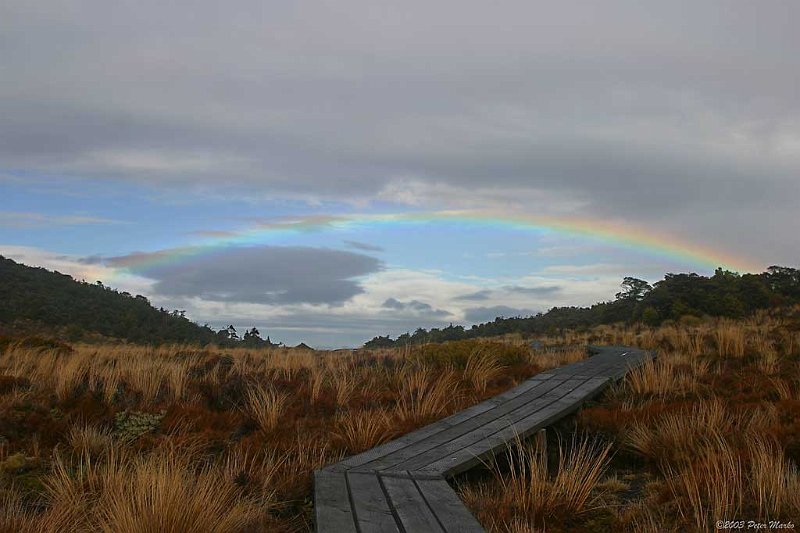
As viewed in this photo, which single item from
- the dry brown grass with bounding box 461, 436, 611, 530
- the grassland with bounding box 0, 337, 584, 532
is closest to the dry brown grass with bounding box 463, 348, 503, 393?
the grassland with bounding box 0, 337, 584, 532

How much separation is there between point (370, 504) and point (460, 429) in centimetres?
266

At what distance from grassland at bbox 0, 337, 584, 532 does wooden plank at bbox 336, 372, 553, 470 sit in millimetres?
377

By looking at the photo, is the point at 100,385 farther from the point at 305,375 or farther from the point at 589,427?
the point at 589,427

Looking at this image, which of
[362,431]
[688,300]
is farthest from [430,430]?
[688,300]

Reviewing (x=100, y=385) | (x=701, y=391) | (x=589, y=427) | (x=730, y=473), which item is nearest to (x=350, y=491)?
(x=730, y=473)

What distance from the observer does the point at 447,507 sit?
4.24 meters

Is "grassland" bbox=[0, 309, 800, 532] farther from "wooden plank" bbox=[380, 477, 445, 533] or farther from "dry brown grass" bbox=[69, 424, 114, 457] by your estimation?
"wooden plank" bbox=[380, 477, 445, 533]

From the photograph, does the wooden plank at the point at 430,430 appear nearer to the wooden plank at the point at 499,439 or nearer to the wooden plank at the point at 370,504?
the wooden plank at the point at 370,504

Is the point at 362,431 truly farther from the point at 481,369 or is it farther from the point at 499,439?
the point at 481,369

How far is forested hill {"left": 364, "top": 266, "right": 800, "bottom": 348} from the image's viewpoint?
2975 centimetres

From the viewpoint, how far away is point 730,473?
4.94m

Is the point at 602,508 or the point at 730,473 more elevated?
the point at 730,473

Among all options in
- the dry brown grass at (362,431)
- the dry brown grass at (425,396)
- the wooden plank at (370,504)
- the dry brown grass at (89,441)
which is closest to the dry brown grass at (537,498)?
the wooden plank at (370,504)

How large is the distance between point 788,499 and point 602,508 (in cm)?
138
